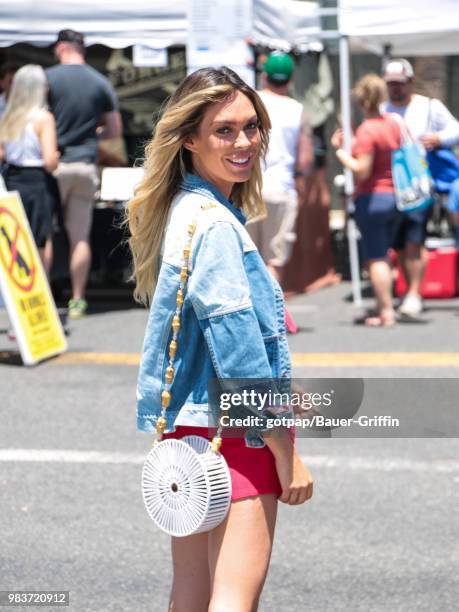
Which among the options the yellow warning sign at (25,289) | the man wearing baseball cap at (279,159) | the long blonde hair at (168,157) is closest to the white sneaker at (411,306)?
the man wearing baseball cap at (279,159)

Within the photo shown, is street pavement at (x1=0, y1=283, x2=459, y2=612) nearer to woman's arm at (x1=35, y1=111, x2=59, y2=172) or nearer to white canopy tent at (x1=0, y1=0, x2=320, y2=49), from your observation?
woman's arm at (x1=35, y1=111, x2=59, y2=172)

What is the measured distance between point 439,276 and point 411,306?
1.38 meters

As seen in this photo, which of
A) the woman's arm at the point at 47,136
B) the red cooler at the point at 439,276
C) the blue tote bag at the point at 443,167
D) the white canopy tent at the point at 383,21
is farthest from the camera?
the red cooler at the point at 439,276

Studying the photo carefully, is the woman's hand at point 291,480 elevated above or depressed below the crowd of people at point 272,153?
above

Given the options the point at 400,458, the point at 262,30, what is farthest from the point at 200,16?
the point at 400,458

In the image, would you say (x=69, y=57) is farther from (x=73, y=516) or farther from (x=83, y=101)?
(x=73, y=516)

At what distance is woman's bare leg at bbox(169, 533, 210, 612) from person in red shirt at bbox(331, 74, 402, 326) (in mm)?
6861

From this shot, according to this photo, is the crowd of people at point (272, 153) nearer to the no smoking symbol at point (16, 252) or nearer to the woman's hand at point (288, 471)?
the no smoking symbol at point (16, 252)

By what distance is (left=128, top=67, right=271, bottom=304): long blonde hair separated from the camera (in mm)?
3072

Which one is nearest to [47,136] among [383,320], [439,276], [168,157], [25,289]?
[25,289]

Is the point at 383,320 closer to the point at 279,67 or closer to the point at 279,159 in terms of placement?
the point at 279,159

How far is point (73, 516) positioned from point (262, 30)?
6.32m

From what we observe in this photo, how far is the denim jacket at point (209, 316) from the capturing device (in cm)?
285

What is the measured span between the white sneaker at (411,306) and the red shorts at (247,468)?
760cm
